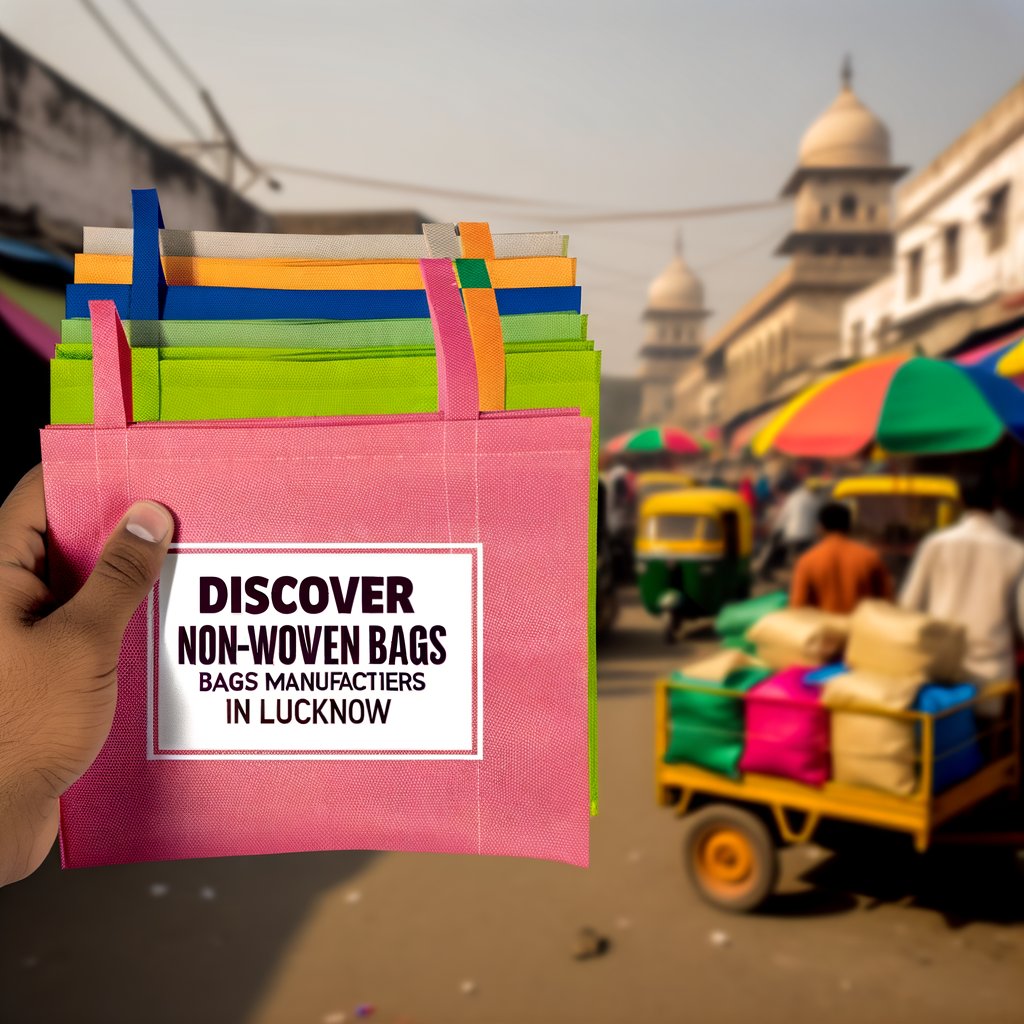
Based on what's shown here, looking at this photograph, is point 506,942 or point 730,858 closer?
point 506,942

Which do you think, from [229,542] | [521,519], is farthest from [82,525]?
[521,519]

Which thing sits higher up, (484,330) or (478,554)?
(484,330)

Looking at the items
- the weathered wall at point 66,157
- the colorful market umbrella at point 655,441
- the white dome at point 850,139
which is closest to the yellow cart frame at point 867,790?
the colorful market umbrella at point 655,441

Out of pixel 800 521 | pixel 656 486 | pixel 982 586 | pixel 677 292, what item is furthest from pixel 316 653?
pixel 677 292

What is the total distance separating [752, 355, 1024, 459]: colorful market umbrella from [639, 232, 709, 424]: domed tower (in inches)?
1877

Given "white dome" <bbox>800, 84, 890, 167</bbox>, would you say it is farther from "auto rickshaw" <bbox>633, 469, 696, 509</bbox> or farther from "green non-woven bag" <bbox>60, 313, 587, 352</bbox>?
"green non-woven bag" <bbox>60, 313, 587, 352</bbox>

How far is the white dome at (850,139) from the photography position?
30.5 meters

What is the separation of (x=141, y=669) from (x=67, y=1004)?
330 centimetres

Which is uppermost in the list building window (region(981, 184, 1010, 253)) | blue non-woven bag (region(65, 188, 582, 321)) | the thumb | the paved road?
building window (region(981, 184, 1010, 253))

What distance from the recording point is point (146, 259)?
2.55 ft

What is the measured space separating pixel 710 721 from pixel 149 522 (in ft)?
10.6

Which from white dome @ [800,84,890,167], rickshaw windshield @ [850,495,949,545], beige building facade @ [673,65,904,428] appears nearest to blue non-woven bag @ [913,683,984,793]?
rickshaw windshield @ [850,495,949,545]

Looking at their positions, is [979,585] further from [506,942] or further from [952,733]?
[506,942]

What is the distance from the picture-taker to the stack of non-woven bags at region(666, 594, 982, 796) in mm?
3311
